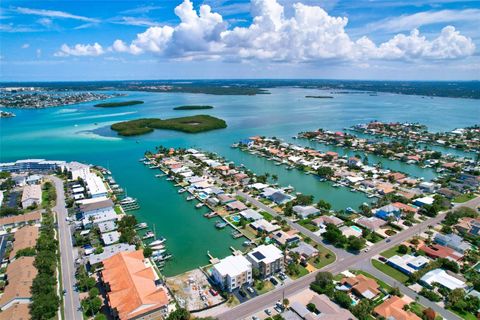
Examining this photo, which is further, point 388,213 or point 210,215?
point 210,215

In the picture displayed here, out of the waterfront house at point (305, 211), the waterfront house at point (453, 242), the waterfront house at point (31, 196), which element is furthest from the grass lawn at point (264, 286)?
the waterfront house at point (31, 196)

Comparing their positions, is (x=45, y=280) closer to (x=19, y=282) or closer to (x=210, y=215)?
(x=19, y=282)

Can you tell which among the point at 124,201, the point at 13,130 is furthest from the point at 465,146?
the point at 13,130

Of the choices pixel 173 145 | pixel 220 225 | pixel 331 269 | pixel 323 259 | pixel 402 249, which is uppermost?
pixel 173 145

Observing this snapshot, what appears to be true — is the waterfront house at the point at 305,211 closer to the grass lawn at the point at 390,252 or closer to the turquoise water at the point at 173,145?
the turquoise water at the point at 173,145

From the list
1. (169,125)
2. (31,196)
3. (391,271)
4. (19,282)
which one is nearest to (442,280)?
(391,271)

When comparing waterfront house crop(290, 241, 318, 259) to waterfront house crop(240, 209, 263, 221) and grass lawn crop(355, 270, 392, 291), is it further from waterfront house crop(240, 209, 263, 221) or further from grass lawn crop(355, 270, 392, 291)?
waterfront house crop(240, 209, 263, 221)

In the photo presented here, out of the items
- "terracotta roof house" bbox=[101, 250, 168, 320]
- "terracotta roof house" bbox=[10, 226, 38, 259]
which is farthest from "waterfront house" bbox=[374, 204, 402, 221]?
"terracotta roof house" bbox=[10, 226, 38, 259]
